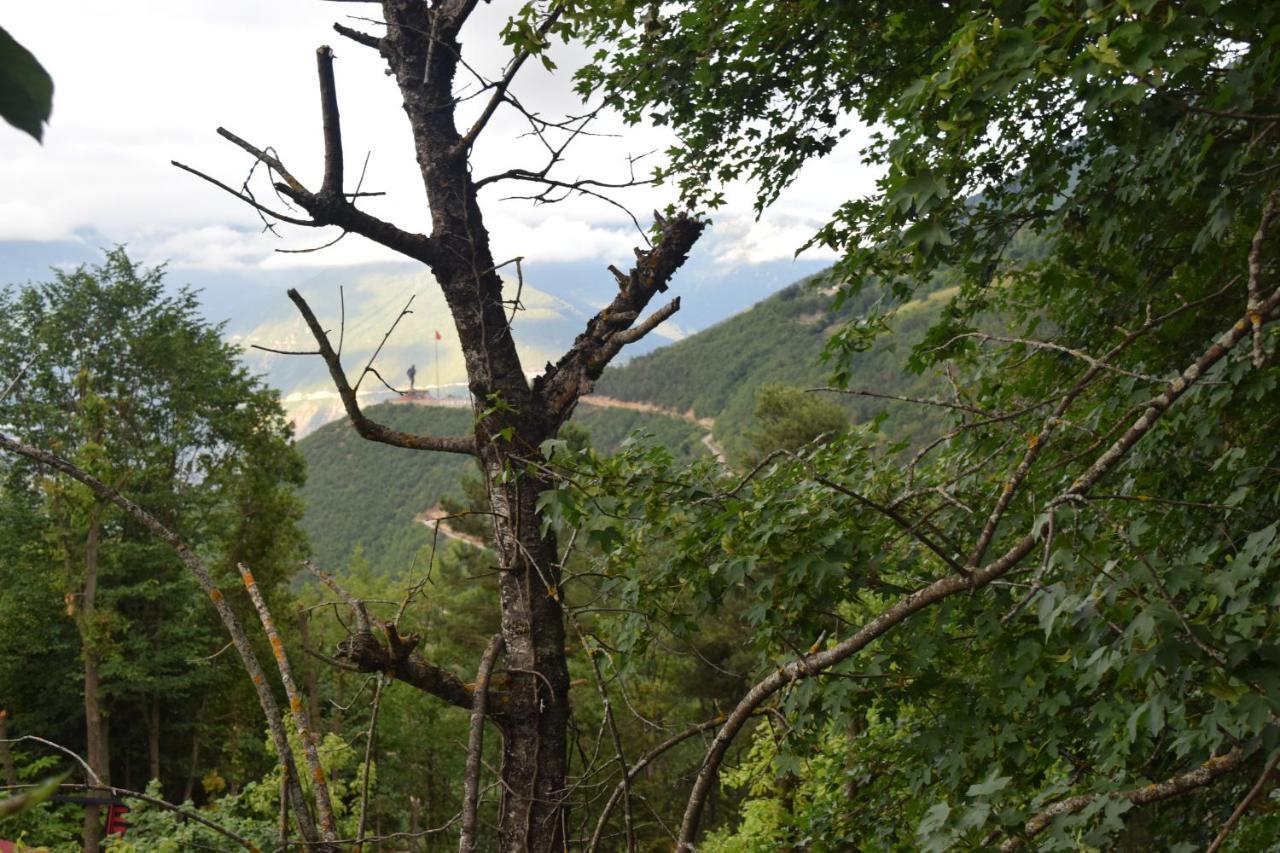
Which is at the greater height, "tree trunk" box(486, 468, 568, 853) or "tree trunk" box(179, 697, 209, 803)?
"tree trunk" box(486, 468, 568, 853)

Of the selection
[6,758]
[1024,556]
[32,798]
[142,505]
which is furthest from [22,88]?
[142,505]

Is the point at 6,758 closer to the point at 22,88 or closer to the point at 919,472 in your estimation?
the point at 919,472

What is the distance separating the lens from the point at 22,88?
47 centimetres

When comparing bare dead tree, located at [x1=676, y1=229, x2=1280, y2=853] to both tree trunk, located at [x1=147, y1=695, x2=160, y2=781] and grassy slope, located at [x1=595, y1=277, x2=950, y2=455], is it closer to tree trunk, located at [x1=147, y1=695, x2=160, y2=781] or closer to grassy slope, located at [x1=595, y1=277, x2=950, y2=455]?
tree trunk, located at [x1=147, y1=695, x2=160, y2=781]

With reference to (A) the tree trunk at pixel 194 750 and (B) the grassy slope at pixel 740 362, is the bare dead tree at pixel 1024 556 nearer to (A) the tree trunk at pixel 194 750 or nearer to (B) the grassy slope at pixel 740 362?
(A) the tree trunk at pixel 194 750

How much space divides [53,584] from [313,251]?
60.3 ft

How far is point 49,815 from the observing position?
12000 millimetres

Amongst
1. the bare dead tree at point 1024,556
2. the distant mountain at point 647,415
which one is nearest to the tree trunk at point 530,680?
the bare dead tree at point 1024,556

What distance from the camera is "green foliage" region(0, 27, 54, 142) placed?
18.2 inches

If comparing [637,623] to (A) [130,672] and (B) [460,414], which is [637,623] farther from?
(B) [460,414]

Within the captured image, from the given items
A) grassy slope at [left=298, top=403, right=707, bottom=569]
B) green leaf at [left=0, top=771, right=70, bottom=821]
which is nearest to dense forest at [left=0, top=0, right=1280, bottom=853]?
green leaf at [left=0, top=771, right=70, bottom=821]

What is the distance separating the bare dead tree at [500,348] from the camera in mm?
3207

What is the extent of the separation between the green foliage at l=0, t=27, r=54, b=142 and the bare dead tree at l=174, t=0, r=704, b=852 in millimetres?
2637

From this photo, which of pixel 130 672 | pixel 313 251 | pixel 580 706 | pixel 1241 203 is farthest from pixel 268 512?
pixel 1241 203
